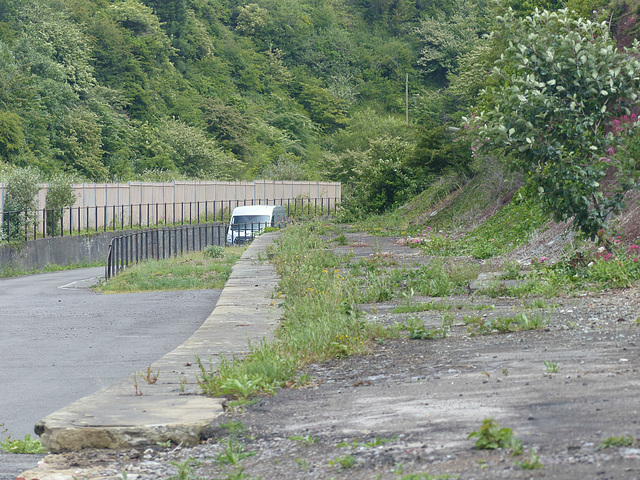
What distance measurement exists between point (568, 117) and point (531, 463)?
8.68 metres

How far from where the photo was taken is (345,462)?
4.15 meters

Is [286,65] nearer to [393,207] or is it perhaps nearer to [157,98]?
[157,98]

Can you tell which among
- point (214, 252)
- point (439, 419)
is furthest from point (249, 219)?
point (439, 419)

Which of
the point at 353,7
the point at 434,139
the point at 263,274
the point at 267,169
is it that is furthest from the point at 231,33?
the point at 263,274

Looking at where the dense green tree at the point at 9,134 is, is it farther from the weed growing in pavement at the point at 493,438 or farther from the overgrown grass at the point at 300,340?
the weed growing in pavement at the point at 493,438

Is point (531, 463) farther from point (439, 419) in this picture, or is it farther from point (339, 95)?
point (339, 95)

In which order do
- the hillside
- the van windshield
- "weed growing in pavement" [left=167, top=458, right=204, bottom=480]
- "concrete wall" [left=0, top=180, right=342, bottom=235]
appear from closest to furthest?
"weed growing in pavement" [left=167, top=458, right=204, bottom=480] < the van windshield < "concrete wall" [left=0, top=180, right=342, bottom=235] < the hillside

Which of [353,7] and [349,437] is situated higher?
[353,7]

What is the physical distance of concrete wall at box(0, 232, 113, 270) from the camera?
2858 centimetres

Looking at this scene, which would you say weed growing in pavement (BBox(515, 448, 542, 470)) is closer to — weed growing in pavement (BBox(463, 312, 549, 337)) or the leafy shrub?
weed growing in pavement (BBox(463, 312, 549, 337))

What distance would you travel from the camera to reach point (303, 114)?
89.0 meters

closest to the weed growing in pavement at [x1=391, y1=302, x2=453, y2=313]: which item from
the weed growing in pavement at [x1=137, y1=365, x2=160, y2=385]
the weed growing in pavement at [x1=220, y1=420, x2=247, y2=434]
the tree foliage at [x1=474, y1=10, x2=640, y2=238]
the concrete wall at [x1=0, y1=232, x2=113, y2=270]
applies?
the tree foliage at [x1=474, y1=10, x2=640, y2=238]

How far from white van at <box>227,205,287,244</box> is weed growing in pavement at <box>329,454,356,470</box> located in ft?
95.2

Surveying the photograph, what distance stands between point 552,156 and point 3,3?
208 feet
